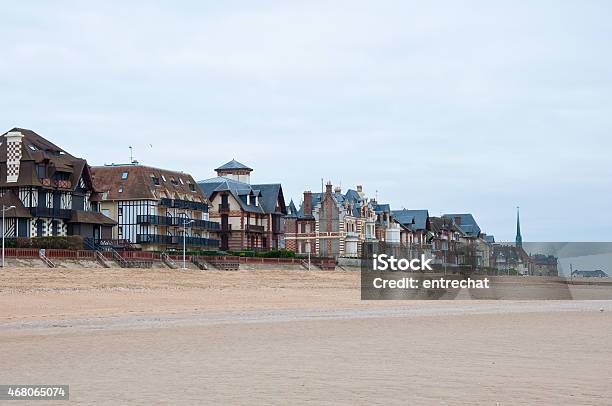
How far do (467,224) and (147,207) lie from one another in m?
94.3

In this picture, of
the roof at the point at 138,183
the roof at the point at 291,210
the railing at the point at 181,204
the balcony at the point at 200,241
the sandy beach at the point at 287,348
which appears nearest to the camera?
the sandy beach at the point at 287,348

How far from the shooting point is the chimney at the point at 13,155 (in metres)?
66.7

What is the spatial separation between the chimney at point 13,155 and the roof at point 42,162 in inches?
10.9

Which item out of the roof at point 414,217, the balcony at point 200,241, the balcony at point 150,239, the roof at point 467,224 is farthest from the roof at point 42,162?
the roof at point 467,224

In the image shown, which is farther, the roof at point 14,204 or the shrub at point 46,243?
the roof at point 14,204

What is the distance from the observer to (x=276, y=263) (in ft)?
248

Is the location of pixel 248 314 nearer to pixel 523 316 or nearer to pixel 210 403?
pixel 523 316

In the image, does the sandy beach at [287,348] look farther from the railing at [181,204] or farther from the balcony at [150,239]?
the railing at [181,204]

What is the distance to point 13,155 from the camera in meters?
67.2

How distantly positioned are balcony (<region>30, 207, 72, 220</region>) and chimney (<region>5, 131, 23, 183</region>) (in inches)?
112

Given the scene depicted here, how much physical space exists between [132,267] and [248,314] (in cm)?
2520

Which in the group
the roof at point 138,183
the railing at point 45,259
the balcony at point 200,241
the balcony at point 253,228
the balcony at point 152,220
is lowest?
the railing at point 45,259

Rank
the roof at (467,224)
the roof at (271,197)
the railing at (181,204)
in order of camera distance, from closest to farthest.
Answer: the railing at (181,204) → the roof at (271,197) → the roof at (467,224)

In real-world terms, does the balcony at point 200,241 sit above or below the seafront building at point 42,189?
below
